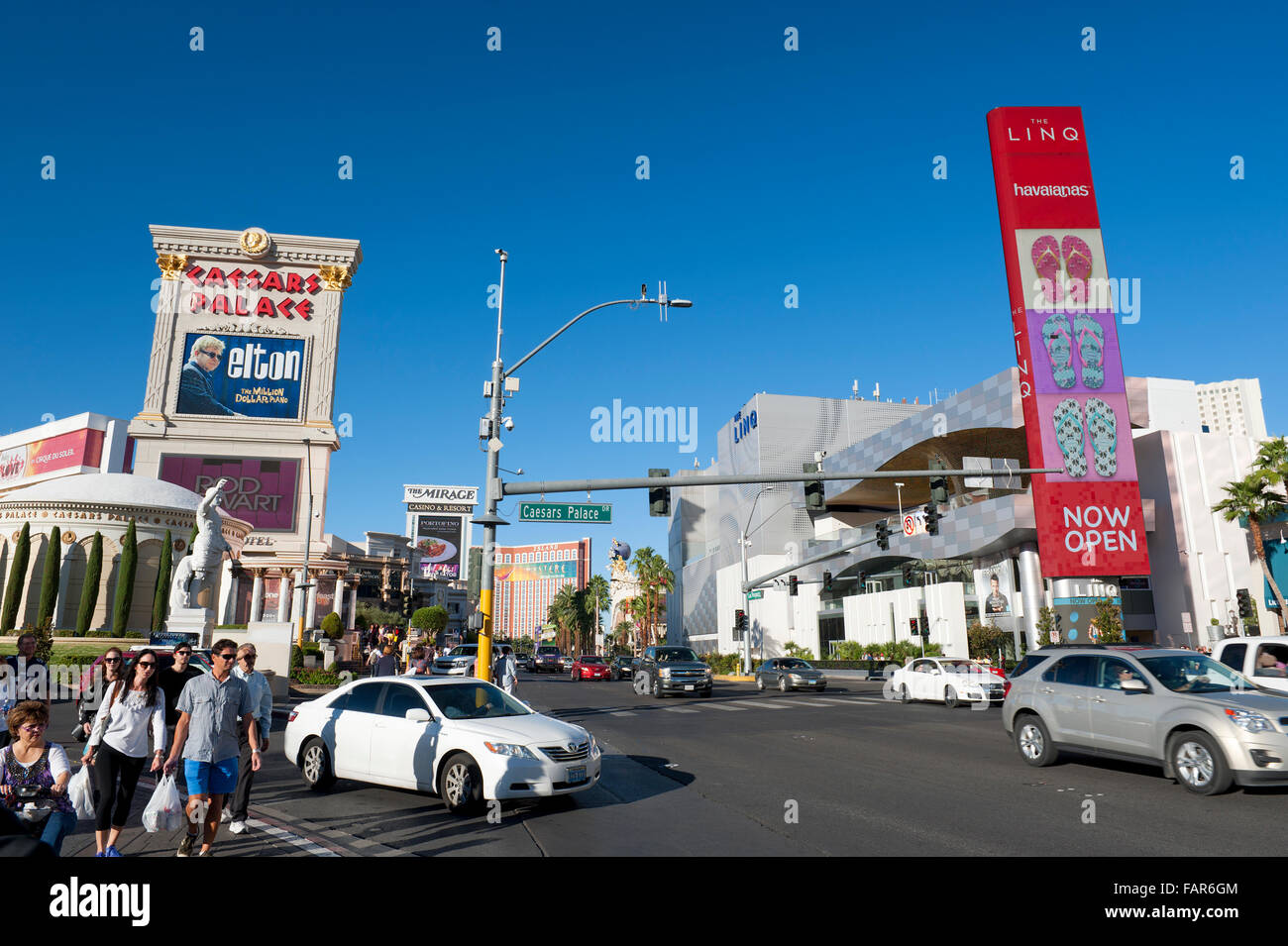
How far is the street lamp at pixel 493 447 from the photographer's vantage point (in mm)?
15867

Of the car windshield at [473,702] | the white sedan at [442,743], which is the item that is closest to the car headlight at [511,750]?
the white sedan at [442,743]

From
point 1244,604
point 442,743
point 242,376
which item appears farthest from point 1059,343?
point 242,376

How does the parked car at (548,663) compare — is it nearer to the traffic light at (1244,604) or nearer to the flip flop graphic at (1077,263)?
the flip flop graphic at (1077,263)

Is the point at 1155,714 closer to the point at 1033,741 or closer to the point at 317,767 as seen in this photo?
the point at 1033,741

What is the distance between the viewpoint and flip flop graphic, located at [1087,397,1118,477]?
4403 centimetres

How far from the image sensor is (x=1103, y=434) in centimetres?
4438

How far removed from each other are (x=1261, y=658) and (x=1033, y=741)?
3.92m

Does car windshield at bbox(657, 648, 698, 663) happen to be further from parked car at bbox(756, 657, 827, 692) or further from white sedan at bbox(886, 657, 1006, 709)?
white sedan at bbox(886, 657, 1006, 709)

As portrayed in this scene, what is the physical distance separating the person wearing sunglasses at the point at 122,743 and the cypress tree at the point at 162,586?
3602 cm

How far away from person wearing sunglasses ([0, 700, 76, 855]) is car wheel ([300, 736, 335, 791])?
4.56m

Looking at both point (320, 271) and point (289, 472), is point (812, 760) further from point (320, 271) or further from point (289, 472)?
point (320, 271)

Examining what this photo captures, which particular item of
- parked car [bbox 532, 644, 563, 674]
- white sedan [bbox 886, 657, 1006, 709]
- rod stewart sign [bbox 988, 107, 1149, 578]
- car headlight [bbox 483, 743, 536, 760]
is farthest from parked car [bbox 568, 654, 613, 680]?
car headlight [bbox 483, 743, 536, 760]

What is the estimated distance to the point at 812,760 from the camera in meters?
12.2
